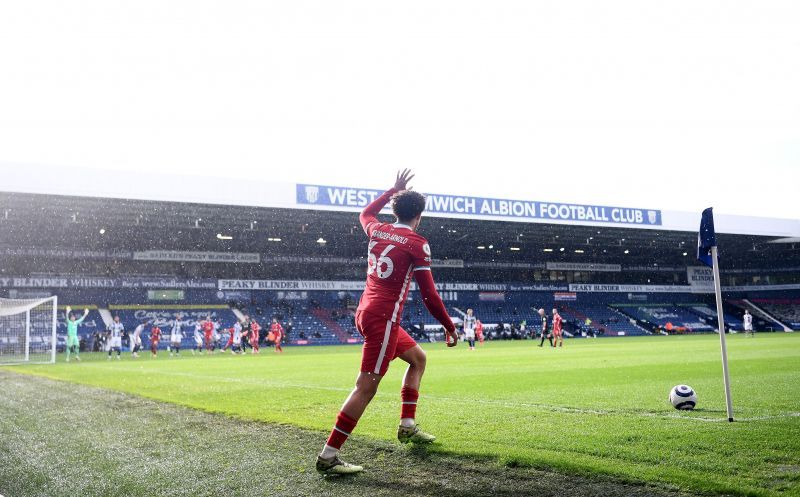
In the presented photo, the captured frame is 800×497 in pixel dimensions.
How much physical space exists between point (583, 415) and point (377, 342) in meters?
3.26

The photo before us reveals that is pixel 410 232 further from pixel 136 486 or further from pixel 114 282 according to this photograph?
pixel 114 282

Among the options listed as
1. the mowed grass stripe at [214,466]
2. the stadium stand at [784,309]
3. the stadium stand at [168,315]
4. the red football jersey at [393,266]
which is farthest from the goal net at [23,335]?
the stadium stand at [784,309]

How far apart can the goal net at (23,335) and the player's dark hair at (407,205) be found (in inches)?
848

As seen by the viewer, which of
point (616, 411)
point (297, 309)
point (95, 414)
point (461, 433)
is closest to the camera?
point (461, 433)

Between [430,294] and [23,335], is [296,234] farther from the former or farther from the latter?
[430,294]

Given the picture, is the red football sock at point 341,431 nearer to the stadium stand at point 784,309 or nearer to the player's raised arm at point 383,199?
the player's raised arm at point 383,199

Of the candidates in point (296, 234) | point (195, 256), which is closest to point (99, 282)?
point (195, 256)

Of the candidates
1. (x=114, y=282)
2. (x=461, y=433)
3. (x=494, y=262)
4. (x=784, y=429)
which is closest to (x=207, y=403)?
(x=461, y=433)

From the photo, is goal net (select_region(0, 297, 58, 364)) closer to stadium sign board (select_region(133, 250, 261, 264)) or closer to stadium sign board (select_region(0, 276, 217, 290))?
stadium sign board (select_region(0, 276, 217, 290))

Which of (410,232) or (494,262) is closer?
(410,232)

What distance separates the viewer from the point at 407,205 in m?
5.43

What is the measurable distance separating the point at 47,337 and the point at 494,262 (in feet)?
116

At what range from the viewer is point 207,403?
955 cm

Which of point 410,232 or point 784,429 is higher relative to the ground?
point 410,232
